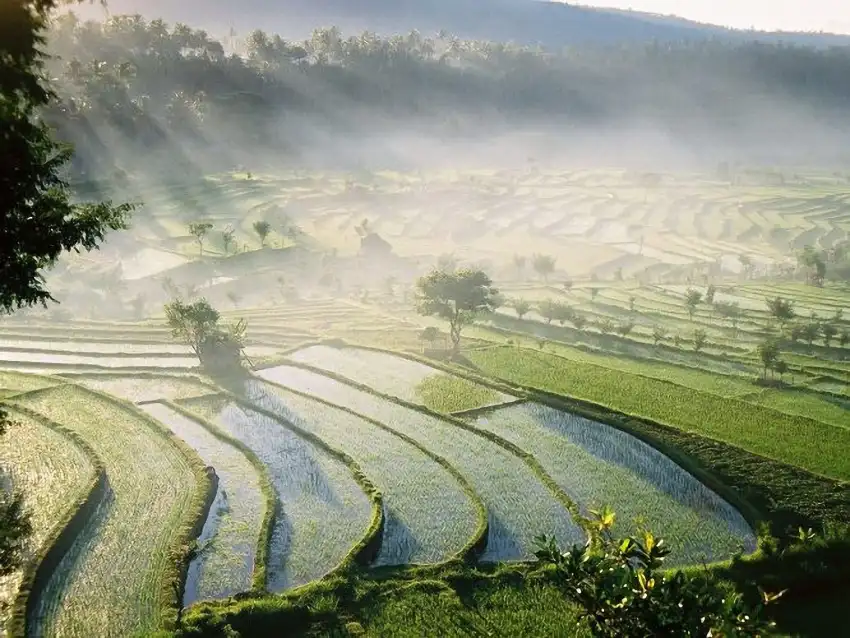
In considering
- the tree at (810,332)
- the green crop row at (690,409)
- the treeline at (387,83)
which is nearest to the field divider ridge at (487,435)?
the green crop row at (690,409)

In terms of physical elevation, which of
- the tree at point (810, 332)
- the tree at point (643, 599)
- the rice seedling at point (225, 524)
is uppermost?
the tree at point (810, 332)

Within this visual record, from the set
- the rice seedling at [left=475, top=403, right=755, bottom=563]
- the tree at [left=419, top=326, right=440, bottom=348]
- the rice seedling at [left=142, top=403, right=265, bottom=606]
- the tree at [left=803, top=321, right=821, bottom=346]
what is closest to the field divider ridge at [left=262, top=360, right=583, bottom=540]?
the rice seedling at [left=475, top=403, right=755, bottom=563]

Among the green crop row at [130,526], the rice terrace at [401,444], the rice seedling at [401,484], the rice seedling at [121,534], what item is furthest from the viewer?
the rice seedling at [401,484]

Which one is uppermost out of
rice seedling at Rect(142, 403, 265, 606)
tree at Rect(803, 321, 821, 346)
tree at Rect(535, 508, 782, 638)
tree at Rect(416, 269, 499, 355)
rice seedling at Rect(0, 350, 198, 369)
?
tree at Rect(416, 269, 499, 355)

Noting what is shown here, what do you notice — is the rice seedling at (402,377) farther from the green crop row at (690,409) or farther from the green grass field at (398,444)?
the green crop row at (690,409)

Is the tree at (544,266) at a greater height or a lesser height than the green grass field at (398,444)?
greater

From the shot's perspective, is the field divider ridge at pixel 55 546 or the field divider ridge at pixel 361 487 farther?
the field divider ridge at pixel 361 487

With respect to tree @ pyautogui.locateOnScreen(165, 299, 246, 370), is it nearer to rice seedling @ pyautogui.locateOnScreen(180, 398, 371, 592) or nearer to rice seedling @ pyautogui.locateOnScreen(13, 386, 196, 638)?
rice seedling @ pyautogui.locateOnScreen(180, 398, 371, 592)

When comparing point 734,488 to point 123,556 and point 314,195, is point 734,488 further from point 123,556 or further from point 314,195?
point 314,195
